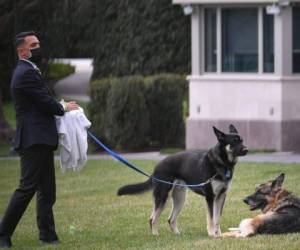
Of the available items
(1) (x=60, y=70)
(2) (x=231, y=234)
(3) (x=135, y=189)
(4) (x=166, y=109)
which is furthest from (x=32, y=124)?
(1) (x=60, y=70)

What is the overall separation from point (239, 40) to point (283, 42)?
3.85 ft

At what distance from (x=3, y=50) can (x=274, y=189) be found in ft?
69.1

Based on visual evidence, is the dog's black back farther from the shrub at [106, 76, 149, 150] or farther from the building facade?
the shrub at [106, 76, 149, 150]

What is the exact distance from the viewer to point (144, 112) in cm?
2489

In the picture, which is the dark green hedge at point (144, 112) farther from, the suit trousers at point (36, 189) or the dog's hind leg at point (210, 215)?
the suit trousers at point (36, 189)

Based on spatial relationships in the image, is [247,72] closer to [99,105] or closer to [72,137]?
[99,105]

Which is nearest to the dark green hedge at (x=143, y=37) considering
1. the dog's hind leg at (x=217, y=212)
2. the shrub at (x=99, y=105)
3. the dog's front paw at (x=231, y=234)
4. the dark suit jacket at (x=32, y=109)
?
the shrub at (x=99, y=105)

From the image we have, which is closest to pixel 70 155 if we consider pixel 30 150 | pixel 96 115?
pixel 30 150

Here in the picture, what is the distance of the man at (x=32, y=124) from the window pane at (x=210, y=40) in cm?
1315

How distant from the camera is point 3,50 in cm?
3144

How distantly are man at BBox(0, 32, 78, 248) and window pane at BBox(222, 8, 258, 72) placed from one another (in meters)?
12.9

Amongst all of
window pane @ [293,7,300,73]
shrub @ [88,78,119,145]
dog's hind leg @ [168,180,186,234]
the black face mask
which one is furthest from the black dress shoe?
shrub @ [88,78,119,145]

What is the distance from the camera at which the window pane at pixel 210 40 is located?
23750mm

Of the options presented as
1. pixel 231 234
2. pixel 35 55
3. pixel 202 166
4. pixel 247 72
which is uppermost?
pixel 35 55
